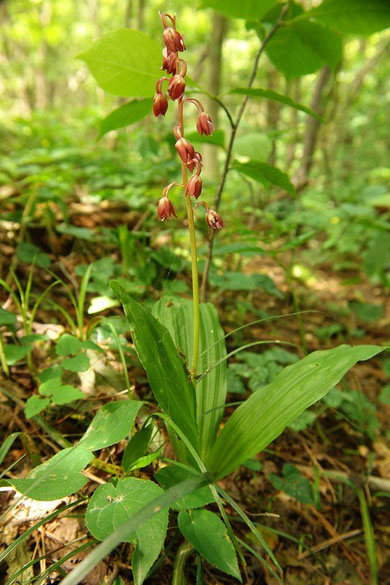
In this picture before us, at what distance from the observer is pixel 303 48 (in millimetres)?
1672

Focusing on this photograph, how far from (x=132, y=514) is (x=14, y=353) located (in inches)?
34.3

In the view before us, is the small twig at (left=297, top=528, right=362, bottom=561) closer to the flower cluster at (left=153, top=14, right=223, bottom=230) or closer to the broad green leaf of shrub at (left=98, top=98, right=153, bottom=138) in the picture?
the flower cluster at (left=153, top=14, right=223, bottom=230)

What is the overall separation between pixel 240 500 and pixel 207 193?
2.98m

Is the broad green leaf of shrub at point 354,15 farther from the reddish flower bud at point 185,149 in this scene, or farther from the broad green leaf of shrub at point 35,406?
the broad green leaf of shrub at point 35,406

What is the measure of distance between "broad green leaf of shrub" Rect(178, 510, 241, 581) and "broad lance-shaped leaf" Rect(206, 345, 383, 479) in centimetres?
21

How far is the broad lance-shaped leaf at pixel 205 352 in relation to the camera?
1.29 meters

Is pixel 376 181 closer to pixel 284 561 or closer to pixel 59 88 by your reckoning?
pixel 284 561

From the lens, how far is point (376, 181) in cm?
713

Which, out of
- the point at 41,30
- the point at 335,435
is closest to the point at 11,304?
the point at 335,435

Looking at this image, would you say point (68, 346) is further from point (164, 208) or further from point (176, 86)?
point (176, 86)

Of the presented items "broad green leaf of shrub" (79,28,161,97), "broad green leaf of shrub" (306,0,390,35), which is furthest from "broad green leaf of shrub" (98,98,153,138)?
"broad green leaf of shrub" (306,0,390,35)

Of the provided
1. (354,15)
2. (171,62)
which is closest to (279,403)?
(171,62)

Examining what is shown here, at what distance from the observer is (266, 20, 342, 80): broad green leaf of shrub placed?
1.60 meters

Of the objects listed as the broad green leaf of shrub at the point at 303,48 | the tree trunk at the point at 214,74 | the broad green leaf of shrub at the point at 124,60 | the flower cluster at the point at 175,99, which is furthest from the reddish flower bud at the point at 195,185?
the tree trunk at the point at 214,74
